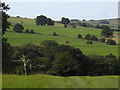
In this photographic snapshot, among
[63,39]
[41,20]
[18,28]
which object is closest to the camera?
[63,39]

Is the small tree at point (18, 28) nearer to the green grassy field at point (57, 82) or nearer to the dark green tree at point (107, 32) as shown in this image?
the dark green tree at point (107, 32)

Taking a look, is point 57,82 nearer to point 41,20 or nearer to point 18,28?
point 18,28

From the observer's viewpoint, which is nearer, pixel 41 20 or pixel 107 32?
pixel 107 32

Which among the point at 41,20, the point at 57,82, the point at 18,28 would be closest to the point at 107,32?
the point at 41,20

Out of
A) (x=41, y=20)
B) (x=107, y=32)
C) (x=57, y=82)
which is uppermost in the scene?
(x=41, y=20)

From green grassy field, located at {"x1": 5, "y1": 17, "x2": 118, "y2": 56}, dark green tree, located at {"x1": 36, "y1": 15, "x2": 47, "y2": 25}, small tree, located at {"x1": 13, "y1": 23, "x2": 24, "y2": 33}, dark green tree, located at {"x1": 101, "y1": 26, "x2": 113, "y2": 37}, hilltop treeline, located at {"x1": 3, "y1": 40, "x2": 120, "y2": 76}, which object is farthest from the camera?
dark green tree, located at {"x1": 36, "y1": 15, "x2": 47, "y2": 25}

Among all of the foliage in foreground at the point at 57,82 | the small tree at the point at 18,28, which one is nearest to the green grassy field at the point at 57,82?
the foliage in foreground at the point at 57,82

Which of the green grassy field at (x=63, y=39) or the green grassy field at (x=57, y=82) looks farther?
the green grassy field at (x=63, y=39)

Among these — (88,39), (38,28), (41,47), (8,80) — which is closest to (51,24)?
(38,28)

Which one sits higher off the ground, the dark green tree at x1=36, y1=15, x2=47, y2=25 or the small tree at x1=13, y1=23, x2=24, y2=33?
the dark green tree at x1=36, y1=15, x2=47, y2=25

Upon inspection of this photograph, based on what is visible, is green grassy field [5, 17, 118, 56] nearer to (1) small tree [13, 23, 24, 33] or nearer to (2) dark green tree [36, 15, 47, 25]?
(1) small tree [13, 23, 24, 33]

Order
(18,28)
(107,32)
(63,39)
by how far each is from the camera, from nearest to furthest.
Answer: (63,39) → (18,28) → (107,32)

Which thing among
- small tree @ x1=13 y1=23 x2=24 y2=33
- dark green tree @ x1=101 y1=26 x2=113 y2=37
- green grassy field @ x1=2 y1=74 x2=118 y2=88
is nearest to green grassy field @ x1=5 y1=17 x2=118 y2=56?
small tree @ x1=13 y1=23 x2=24 y2=33

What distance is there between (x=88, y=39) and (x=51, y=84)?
5170 inches
